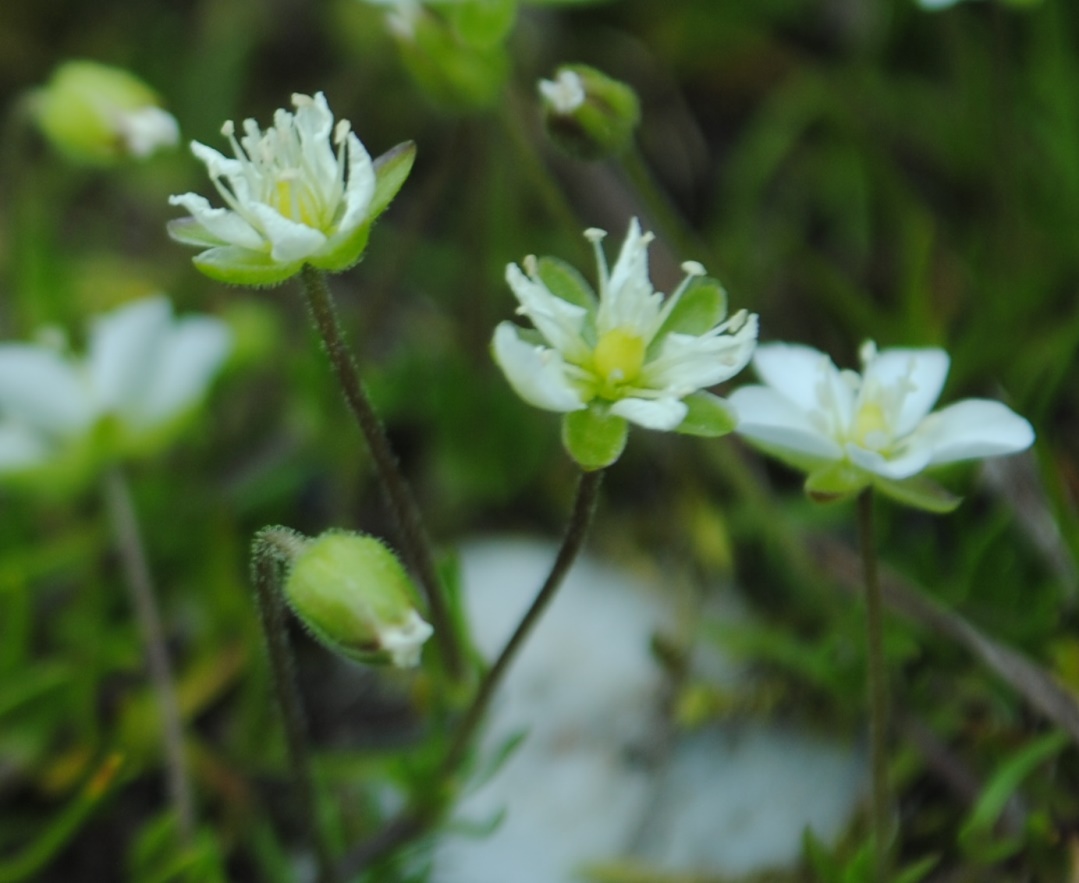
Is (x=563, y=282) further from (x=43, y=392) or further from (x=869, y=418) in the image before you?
(x=43, y=392)

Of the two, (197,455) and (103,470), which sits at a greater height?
(103,470)

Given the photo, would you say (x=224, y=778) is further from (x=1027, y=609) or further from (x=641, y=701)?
(x=1027, y=609)

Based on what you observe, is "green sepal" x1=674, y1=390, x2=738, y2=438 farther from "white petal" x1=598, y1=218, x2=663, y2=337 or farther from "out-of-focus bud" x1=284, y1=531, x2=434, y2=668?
"out-of-focus bud" x1=284, y1=531, x2=434, y2=668

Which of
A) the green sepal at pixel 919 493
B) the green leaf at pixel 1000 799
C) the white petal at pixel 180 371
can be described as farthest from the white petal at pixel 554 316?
the white petal at pixel 180 371

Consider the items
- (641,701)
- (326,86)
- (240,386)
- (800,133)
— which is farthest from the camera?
(326,86)

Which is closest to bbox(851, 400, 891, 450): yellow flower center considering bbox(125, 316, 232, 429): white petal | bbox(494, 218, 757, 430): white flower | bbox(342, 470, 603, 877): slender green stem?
bbox(494, 218, 757, 430): white flower

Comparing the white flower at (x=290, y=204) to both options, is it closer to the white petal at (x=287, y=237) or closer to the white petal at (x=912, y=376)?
the white petal at (x=287, y=237)

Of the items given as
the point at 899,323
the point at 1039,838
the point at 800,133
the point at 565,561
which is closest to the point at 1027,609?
the point at 1039,838

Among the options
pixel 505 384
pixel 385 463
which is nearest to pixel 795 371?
pixel 385 463
